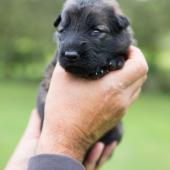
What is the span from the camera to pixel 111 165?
12.2 m

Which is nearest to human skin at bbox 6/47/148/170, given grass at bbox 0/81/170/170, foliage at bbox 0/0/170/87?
grass at bbox 0/81/170/170

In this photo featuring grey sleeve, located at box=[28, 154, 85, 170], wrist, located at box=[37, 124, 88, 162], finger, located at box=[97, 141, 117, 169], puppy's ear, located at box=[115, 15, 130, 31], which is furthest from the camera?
finger, located at box=[97, 141, 117, 169]

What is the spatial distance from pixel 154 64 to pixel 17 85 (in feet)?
26.6

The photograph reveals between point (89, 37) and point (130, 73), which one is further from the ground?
point (89, 37)

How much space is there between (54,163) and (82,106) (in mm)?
599

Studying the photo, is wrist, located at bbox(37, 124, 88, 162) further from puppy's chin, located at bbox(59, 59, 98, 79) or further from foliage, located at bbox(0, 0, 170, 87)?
foliage, located at bbox(0, 0, 170, 87)

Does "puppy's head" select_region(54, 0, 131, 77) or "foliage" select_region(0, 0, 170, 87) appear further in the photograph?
"foliage" select_region(0, 0, 170, 87)

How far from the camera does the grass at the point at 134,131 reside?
12.7m

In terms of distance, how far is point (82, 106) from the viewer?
165 inches

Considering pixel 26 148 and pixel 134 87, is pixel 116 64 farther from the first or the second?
pixel 26 148

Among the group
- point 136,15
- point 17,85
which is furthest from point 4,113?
point 17,85

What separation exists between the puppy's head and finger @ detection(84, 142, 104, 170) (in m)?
0.69

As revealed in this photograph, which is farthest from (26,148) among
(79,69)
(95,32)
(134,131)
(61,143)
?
(134,131)

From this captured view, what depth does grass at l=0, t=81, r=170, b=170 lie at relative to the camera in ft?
41.7
